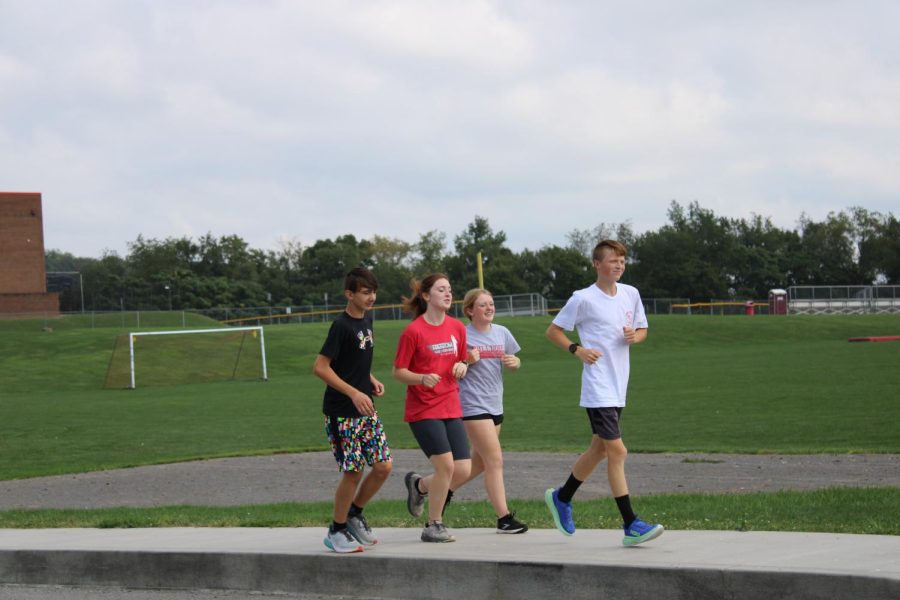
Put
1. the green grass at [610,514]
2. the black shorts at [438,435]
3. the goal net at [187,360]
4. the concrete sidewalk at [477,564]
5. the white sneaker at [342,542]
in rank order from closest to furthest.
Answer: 1. the concrete sidewalk at [477,564]
2. the white sneaker at [342,542]
3. the black shorts at [438,435]
4. the green grass at [610,514]
5. the goal net at [187,360]

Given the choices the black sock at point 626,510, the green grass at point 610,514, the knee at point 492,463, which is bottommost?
the green grass at point 610,514

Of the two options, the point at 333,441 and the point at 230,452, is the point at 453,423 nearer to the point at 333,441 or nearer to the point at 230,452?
the point at 333,441

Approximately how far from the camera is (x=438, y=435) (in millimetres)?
8406

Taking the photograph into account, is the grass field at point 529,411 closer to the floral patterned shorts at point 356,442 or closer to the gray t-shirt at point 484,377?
the gray t-shirt at point 484,377

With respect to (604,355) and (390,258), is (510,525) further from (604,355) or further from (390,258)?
(390,258)

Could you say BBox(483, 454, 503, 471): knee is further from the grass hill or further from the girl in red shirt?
the grass hill

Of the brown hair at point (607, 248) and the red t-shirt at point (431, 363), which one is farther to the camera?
the red t-shirt at point (431, 363)

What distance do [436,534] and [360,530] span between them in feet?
1.73

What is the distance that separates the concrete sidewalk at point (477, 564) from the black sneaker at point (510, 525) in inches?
2.7

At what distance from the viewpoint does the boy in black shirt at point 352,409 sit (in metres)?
8.24

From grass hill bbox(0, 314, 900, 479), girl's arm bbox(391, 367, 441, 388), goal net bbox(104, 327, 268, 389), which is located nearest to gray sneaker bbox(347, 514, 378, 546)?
girl's arm bbox(391, 367, 441, 388)

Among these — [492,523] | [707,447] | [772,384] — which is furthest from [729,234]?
[492,523]

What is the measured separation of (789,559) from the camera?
6691 mm

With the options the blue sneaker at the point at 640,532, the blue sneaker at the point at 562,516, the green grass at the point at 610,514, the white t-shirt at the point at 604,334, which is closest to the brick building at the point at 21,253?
the green grass at the point at 610,514
